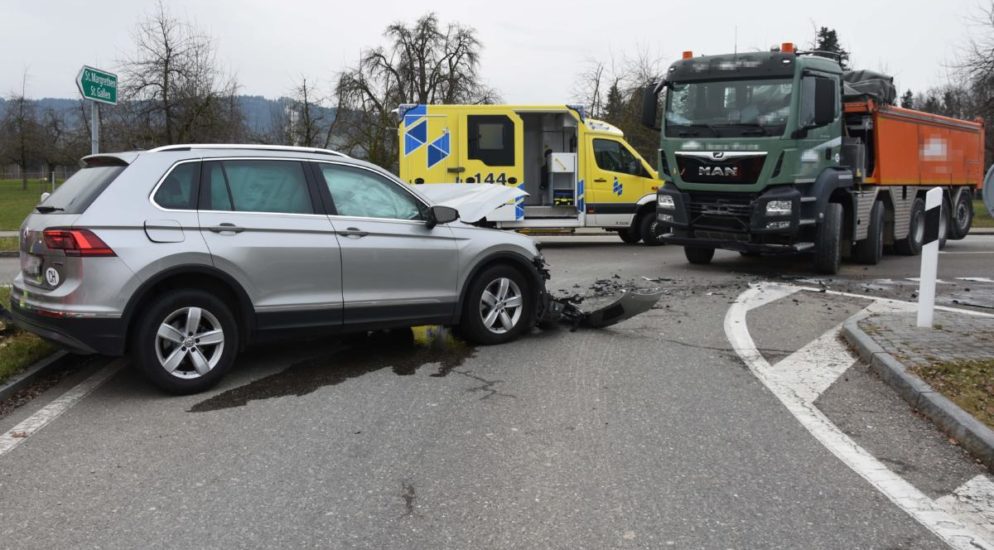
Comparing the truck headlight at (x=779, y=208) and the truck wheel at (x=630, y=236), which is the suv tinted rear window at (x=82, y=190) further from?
the truck wheel at (x=630, y=236)

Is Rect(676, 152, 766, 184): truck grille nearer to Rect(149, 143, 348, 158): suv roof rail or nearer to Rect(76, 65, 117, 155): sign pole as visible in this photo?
Rect(149, 143, 348, 158): suv roof rail

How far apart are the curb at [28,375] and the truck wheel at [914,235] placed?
13650mm

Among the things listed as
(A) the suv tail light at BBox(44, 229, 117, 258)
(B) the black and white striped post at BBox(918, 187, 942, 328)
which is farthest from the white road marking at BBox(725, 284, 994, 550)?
(A) the suv tail light at BBox(44, 229, 117, 258)

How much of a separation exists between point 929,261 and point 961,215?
40.0 feet

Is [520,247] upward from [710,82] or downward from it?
downward

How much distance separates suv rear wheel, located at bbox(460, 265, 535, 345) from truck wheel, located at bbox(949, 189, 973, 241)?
1332cm

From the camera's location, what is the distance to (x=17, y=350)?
618 cm

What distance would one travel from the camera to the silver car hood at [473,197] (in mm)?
8336

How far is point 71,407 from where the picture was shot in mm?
5285

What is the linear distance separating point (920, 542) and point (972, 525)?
0.36 metres

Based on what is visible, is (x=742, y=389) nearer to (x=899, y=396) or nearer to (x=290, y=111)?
(x=899, y=396)

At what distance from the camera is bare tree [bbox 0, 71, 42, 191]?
48.1 meters

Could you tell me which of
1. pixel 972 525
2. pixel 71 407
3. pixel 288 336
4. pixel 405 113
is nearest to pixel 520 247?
pixel 288 336

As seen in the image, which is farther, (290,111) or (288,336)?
(290,111)
